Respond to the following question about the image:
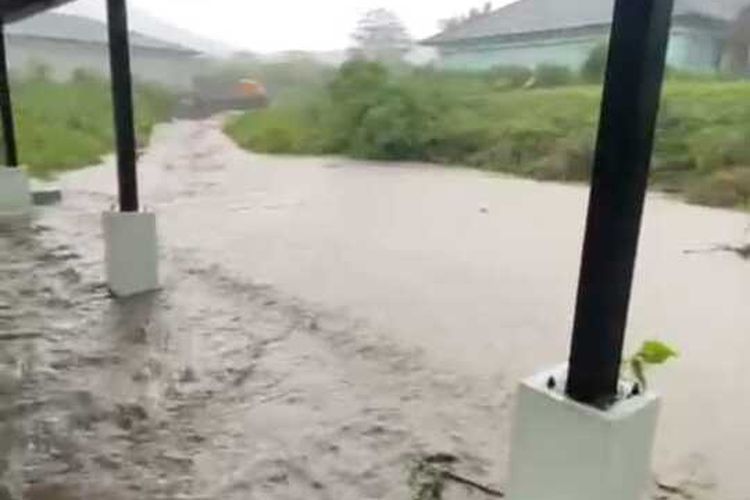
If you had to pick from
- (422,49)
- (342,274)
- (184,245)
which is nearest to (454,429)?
(342,274)

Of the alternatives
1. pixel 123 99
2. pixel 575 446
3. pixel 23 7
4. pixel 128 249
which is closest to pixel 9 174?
pixel 23 7

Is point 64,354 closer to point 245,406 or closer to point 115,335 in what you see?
point 115,335

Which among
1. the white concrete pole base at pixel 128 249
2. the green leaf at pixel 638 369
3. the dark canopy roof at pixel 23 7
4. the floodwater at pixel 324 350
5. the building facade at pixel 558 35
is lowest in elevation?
the floodwater at pixel 324 350

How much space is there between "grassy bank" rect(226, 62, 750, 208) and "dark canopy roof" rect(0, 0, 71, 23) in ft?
24.8

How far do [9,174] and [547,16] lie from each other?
9.01 meters

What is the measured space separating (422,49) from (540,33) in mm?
3451

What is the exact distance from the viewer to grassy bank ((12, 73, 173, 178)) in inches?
505

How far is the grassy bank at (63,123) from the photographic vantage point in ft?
42.1

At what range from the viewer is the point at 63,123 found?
566 inches

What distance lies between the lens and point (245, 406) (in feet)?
10.2

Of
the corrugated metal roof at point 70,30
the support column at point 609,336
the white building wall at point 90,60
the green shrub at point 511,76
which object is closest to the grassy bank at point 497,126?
the green shrub at point 511,76

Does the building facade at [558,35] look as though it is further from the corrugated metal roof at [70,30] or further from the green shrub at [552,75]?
the corrugated metal roof at [70,30]

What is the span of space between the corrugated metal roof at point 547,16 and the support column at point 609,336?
8.65 meters

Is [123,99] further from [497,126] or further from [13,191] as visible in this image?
[497,126]
